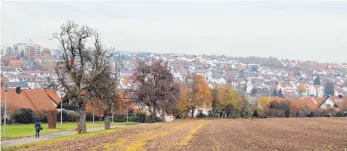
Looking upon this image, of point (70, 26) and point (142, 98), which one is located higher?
point (70, 26)

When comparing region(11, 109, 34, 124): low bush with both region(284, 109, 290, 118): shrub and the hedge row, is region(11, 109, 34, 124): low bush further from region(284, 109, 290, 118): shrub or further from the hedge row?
region(284, 109, 290, 118): shrub

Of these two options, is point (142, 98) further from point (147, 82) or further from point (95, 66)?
point (95, 66)

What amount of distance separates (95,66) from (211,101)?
66.1 metres

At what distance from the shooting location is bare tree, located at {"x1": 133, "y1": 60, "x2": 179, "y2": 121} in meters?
94.9

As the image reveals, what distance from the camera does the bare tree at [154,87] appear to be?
9494 centimetres

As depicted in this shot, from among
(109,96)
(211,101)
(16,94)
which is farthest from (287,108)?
(109,96)

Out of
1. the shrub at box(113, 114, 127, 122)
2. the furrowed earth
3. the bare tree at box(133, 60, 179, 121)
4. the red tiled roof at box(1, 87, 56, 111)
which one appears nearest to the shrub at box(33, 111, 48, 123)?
the red tiled roof at box(1, 87, 56, 111)

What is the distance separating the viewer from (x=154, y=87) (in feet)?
315

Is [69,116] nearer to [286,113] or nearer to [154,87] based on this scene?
[154,87]

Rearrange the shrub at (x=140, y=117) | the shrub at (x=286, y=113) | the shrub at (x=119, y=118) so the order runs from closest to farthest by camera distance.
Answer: the shrub at (x=140, y=117)
the shrub at (x=119, y=118)
the shrub at (x=286, y=113)

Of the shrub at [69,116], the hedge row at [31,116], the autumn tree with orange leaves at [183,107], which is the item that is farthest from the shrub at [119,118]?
the shrub at [69,116]

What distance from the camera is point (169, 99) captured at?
9531 centimetres

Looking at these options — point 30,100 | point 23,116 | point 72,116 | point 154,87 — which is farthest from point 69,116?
point 154,87

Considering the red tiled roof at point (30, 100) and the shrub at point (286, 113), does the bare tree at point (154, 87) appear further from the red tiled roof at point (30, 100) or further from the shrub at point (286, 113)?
the shrub at point (286, 113)
